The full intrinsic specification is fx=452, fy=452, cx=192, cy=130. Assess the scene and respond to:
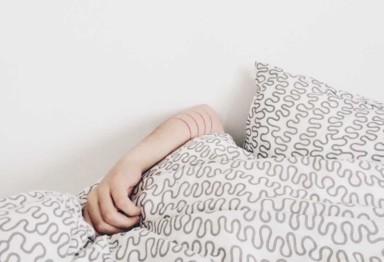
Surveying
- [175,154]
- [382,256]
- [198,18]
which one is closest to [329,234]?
[382,256]

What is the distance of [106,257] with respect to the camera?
2.75 ft

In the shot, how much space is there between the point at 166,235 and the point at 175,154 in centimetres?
24

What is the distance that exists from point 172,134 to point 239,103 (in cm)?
24

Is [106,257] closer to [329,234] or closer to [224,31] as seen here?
[329,234]

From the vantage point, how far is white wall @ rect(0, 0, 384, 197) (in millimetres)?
1108

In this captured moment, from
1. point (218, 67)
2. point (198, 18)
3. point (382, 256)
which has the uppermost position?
point (198, 18)

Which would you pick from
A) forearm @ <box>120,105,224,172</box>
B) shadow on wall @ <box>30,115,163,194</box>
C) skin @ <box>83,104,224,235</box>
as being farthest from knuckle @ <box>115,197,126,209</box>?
shadow on wall @ <box>30,115,163,194</box>

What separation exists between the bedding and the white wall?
0.25m

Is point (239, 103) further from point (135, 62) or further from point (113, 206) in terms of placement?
point (113, 206)

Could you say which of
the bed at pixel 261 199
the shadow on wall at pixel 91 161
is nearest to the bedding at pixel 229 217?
the bed at pixel 261 199

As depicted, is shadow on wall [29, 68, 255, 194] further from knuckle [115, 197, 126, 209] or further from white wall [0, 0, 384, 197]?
knuckle [115, 197, 126, 209]

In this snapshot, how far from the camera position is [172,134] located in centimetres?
110

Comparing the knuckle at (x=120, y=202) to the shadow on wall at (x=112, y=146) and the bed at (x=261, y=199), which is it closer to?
the bed at (x=261, y=199)

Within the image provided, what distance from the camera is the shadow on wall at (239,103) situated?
1218mm
